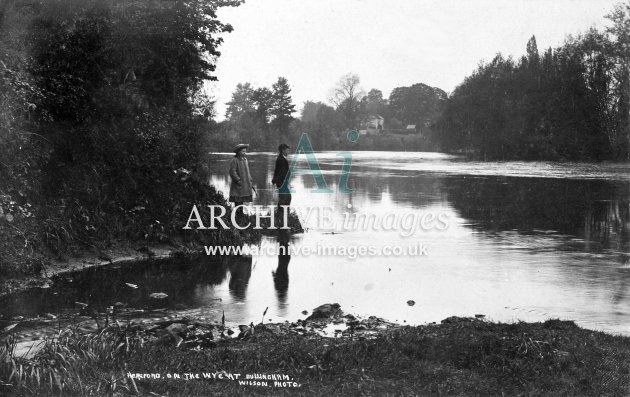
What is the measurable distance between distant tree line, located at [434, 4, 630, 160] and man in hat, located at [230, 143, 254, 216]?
40.4 m

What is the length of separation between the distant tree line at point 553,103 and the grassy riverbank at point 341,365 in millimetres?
45804

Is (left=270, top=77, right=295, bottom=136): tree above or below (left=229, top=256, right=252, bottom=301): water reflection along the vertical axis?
above

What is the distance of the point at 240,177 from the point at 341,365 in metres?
8.73

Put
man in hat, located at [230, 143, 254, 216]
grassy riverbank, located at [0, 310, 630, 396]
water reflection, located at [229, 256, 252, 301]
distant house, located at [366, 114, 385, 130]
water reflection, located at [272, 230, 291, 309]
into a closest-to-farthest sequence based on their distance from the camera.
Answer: grassy riverbank, located at [0, 310, 630, 396] < water reflection, located at [272, 230, 291, 309] < water reflection, located at [229, 256, 252, 301] < man in hat, located at [230, 143, 254, 216] < distant house, located at [366, 114, 385, 130]

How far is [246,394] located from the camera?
509 centimetres

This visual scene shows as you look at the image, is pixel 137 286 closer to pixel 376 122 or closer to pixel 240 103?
pixel 240 103

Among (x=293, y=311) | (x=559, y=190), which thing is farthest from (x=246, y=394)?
(x=559, y=190)

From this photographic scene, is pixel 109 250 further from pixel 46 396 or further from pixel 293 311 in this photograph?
pixel 46 396

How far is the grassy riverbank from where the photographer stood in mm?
5156

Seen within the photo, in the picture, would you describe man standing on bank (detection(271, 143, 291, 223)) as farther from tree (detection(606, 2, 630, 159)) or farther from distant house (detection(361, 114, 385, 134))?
distant house (detection(361, 114, 385, 134))

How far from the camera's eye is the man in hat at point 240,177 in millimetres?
13984

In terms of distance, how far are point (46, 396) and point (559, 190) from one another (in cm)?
2775

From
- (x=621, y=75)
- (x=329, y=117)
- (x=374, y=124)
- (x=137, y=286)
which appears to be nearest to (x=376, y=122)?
(x=374, y=124)

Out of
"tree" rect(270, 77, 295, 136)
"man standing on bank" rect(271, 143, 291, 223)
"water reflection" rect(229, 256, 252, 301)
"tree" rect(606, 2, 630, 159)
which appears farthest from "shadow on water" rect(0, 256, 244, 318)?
"tree" rect(270, 77, 295, 136)
